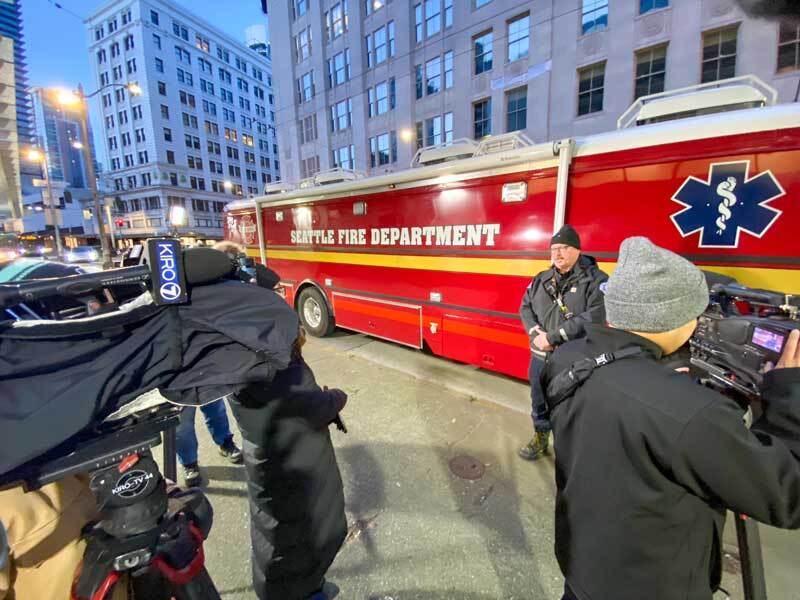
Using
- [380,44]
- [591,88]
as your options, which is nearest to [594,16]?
[591,88]

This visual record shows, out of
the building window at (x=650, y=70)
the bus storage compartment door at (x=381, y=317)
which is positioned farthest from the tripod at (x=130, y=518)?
the building window at (x=650, y=70)

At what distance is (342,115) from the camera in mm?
23812

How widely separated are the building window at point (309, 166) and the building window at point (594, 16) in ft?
58.3

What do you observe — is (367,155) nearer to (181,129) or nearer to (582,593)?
(582,593)

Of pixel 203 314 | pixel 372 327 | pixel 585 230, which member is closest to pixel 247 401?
pixel 203 314

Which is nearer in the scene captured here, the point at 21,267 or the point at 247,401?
the point at 21,267

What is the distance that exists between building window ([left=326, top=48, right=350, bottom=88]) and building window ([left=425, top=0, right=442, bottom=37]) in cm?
650

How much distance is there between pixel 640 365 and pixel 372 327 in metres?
4.96

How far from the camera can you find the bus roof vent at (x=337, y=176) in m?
6.16

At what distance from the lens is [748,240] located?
2.83 metres

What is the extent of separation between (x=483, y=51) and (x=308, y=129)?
14246 mm

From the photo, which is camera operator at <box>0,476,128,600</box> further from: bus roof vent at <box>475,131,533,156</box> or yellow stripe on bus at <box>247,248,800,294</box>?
bus roof vent at <box>475,131,533,156</box>

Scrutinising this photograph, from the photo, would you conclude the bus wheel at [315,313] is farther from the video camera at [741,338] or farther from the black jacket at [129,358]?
the video camera at [741,338]

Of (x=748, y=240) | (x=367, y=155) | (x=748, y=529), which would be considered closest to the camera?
(x=748, y=529)
